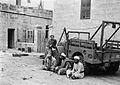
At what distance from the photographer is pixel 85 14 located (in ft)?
44.2

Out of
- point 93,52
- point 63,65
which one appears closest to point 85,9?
point 63,65

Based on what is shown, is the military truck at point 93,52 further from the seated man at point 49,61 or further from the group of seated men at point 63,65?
the seated man at point 49,61

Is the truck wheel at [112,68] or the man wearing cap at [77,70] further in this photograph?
the truck wheel at [112,68]

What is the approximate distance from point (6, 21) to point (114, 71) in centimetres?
1455

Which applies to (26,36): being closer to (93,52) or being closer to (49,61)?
(49,61)

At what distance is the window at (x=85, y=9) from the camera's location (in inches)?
520

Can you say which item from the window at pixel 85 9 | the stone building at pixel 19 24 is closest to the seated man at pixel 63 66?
the window at pixel 85 9

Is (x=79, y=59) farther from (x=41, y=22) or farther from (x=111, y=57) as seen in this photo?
(x=41, y=22)

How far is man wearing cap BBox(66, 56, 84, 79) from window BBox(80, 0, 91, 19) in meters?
5.67

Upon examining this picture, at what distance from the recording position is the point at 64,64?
915 cm

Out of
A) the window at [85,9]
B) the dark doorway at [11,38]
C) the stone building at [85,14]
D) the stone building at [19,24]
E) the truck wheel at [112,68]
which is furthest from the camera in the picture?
the dark doorway at [11,38]

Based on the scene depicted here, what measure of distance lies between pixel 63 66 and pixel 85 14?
5.44m

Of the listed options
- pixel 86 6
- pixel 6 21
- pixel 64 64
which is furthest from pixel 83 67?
pixel 6 21

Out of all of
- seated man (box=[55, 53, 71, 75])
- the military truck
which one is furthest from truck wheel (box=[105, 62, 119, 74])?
seated man (box=[55, 53, 71, 75])
